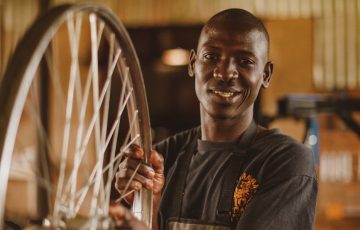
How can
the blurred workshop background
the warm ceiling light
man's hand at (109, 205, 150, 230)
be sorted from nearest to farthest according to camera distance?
man's hand at (109, 205, 150, 230) → the blurred workshop background → the warm ceiling light

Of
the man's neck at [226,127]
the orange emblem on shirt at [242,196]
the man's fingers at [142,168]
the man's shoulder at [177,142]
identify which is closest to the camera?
the man's fingers at [142,168]

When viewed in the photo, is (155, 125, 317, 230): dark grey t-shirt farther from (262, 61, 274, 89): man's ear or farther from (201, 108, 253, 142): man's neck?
(262, 61, 274, 89): man's ear

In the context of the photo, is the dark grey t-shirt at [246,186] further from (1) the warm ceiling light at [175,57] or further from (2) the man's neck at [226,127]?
(1) the warm ceiling light at [175,57]

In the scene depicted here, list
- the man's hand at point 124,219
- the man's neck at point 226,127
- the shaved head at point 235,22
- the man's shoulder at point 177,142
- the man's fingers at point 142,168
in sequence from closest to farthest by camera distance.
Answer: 1. the man's hand at point 124,219
2. the man's fingers at point 142,168
3. the shaved head at point 235,22
4. the man's neck at point 226,127
5. the man's shoulder at point 177,142

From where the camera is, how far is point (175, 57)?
7.14 m

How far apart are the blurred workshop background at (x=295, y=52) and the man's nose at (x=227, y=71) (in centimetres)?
459

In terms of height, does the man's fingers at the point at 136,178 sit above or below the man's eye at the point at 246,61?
below

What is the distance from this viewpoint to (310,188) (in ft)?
6.32

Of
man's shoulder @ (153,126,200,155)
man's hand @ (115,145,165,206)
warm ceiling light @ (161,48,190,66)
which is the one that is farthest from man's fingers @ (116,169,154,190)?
warm ceiling light @ (161,48,190,66)

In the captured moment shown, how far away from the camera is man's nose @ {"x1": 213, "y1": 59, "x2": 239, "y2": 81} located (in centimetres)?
203

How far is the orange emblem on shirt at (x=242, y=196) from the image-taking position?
1.96 meters

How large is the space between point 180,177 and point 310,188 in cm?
50

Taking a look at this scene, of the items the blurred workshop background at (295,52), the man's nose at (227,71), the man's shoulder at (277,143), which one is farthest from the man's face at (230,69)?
the blurred workshop background at (295,52)

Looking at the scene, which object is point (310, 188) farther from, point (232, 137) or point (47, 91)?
point (47, 91)
